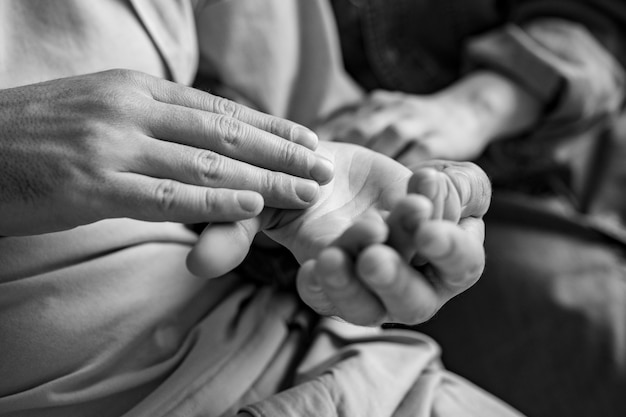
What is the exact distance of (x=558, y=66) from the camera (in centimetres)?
82

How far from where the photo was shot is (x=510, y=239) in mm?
853

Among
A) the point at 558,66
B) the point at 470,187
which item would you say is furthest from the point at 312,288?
the point at 558,66

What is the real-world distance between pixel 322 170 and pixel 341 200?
0.12ft

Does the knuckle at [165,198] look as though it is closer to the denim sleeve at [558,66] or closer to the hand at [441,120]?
the hand at [441,120]

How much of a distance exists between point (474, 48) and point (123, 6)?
1.58 ft

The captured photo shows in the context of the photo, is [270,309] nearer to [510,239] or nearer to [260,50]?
[260,50]

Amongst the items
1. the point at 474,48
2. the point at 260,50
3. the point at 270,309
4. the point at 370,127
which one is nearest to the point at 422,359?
the point at 270,309

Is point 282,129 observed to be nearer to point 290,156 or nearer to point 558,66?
point 290,156

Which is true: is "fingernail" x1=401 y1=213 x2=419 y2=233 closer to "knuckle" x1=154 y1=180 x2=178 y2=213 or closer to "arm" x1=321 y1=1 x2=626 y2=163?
"knuckle" x1=154 y1=180 x2=178 y2=213

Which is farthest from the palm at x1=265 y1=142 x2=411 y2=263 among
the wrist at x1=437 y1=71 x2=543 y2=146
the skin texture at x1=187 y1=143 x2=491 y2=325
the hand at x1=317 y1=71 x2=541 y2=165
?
the wrist at x1=437 y1=71 x2=543 y2=146

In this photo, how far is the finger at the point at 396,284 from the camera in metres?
0.35

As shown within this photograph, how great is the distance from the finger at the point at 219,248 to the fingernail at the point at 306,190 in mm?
40

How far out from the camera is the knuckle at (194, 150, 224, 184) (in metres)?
0.43

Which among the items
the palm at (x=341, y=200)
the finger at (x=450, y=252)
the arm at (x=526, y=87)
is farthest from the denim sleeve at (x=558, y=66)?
the finger at (x=450, y=252)
